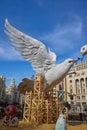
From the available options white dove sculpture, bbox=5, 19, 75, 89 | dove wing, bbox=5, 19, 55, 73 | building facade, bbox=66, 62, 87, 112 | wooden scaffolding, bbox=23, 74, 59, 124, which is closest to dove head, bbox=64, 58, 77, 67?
white dove sculpture, bbox=5, 19, 75, 89

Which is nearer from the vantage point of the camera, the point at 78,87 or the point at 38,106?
the point at 38,106

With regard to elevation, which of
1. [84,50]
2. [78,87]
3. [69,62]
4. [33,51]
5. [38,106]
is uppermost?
[78,87]

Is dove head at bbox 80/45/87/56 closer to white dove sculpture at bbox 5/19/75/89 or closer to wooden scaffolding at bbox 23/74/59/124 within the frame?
white dove sculpture at bbox 5/19/75/89

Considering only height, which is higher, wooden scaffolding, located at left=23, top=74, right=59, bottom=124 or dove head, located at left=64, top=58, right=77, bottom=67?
dove head, located at left=64, top=58, right=77, bottom=67

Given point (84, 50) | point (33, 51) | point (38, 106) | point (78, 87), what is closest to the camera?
point (84, 50)

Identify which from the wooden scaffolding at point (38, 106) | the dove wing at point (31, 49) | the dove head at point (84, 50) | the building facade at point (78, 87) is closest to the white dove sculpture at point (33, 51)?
the dove wing at point (31, 49)

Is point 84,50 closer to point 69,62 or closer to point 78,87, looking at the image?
Result: point 69,62

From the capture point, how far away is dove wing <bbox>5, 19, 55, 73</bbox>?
1023 centimetres

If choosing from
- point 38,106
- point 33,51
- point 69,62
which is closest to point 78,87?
point 38,106

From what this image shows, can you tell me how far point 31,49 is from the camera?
10.4m

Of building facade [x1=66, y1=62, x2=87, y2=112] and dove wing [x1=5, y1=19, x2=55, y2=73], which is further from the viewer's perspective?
building facade [x1=66, y1=62, x2=87, y2=112]

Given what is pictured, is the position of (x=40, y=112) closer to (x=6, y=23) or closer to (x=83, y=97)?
(x=6, y=23)

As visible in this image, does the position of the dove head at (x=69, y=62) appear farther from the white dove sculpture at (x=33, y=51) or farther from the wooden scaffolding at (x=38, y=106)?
the wooden scaffolding at (x=38, y=106)

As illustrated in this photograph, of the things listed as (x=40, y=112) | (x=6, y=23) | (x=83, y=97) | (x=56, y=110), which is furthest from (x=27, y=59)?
(x=83, y=97)
